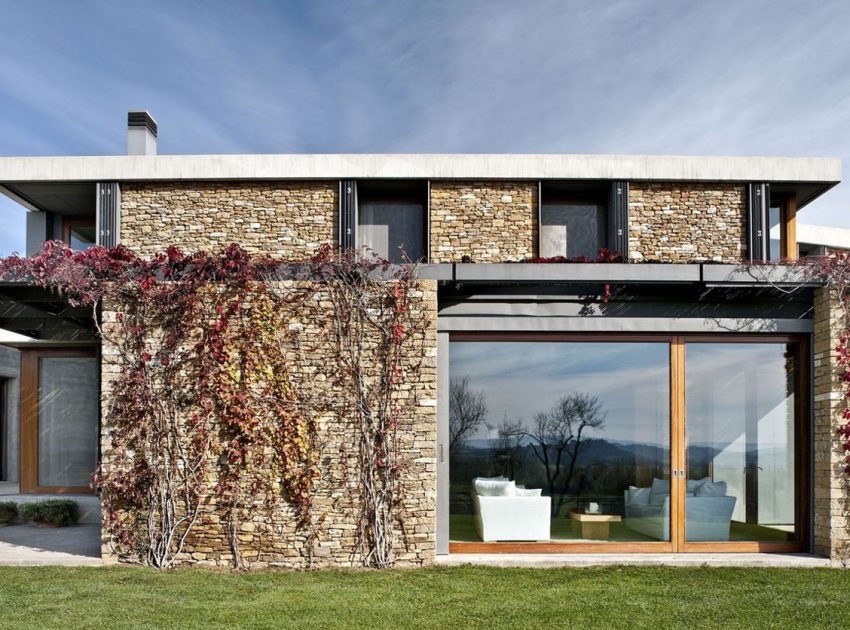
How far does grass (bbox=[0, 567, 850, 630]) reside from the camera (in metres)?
5.74

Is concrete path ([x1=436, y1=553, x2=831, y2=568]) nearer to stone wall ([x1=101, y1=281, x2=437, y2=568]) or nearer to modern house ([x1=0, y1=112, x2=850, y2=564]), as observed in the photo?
modern house ([x1=0, y1=112, x2=850, y2=564])

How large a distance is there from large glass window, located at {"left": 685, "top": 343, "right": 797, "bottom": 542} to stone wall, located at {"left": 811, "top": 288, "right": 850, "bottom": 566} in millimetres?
313

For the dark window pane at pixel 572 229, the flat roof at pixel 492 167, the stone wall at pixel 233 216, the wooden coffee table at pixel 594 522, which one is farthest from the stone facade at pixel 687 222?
the stone wall at pixel 233 216

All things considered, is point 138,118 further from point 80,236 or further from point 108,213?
point 80,236

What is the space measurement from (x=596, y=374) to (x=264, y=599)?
14.8ft

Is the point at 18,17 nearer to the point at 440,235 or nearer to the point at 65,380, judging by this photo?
the point at 65,380

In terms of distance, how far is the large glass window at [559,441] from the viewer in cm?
815

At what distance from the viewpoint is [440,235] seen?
11.4 metres

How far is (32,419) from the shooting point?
12922 millimetres

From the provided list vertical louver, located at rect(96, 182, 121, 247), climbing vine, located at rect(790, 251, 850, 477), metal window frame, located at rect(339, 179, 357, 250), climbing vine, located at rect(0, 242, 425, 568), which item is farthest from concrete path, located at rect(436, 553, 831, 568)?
vertical louver, located at rect(96, 182, 121, 247)

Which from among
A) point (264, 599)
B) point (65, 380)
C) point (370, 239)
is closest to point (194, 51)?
point (370, 239)

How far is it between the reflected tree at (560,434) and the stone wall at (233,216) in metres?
5.03

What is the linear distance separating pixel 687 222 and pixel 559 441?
534 centimetres

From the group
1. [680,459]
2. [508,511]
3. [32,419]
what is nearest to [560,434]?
[508,511]
